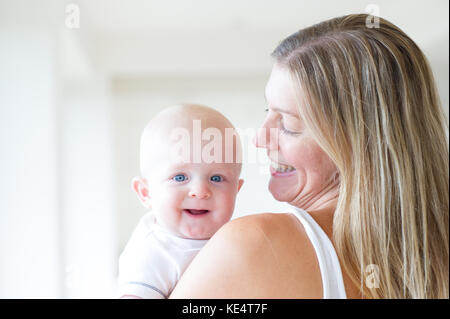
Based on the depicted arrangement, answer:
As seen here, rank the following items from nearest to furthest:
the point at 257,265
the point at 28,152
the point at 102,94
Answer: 1. the point at 257,265
2. the point at 28,152
3. the point at 102,94

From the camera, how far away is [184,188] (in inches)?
38.1

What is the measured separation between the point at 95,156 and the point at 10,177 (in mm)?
2430

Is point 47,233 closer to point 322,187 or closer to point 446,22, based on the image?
point 322,187

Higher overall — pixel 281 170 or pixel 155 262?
pixel 281 170

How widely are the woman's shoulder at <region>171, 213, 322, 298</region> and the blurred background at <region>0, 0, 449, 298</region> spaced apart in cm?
53

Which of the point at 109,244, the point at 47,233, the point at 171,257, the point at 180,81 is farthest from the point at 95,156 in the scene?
the point at 171,257

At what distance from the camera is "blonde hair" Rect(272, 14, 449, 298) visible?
0.81m

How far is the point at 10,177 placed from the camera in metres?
2.46

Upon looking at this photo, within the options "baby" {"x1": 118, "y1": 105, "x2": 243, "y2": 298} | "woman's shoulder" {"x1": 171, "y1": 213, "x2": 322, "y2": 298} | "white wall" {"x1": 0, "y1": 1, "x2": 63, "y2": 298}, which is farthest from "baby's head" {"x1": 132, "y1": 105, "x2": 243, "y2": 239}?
"white wall" {"x1": 0, "y1": 1, "x2": 63, "y2": 298}

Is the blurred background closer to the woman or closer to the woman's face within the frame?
the woman's face

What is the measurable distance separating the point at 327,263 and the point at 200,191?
11.9 inches

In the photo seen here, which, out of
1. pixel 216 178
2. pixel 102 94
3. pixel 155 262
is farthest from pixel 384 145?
pixel 102 94

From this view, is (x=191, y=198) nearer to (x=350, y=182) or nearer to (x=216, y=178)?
(x=216, y=178)

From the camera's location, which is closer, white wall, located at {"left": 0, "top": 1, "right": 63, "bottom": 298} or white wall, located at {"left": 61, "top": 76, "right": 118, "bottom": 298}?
white wall, located at {"left": 0, "top": 1, "right": 63, "bottom": 298}
